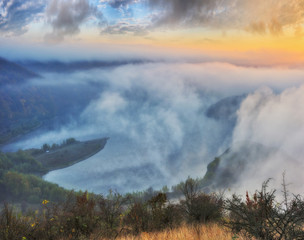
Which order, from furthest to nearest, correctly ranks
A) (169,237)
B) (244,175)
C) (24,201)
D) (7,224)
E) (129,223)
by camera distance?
1. (244,175)
2. (24,201)
3. (129,223)
4. (7,224)
5. (169,237)

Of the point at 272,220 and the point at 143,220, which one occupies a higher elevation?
the point at 272,220

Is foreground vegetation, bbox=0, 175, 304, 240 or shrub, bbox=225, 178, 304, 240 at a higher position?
shrub, bbox=225, 178, 304, 240

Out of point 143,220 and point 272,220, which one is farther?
point 143,220

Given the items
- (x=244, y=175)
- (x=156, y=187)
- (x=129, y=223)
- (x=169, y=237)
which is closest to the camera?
(x=169, y=237)

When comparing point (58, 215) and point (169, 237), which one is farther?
point (58, 215)

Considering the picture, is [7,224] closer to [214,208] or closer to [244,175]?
[214,208]

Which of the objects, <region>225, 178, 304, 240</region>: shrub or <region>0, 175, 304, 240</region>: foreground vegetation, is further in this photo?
<region>0, 175, 304, 240</region>: foreground vegetation

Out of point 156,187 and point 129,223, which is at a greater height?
point 129,223

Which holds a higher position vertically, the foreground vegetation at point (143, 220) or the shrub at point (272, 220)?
the shrub at point (272, 220)

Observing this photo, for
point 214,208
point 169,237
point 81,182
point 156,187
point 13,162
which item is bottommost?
point 156,187

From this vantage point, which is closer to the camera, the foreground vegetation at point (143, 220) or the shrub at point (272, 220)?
the shrub at point (272, 220)

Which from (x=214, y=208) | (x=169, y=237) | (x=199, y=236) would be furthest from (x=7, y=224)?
(x=214, y=208)
